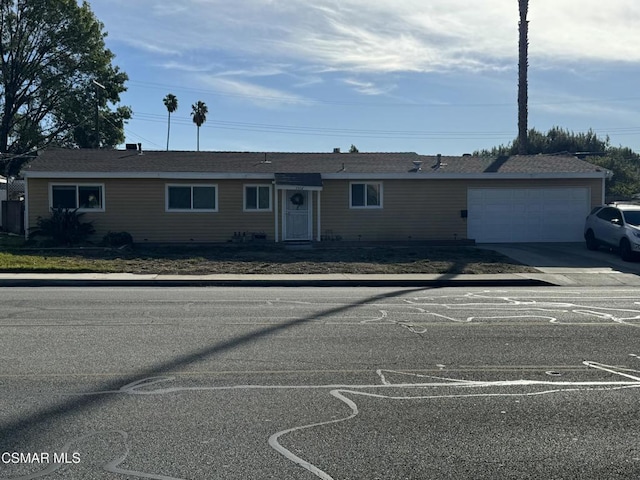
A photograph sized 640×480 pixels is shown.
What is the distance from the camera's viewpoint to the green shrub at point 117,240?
81.9 ft

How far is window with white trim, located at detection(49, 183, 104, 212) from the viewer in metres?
25.7

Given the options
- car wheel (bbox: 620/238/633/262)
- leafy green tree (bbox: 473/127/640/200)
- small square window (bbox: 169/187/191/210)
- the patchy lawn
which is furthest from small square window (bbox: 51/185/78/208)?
leafy green tree (bbox: 473/127/640/200)

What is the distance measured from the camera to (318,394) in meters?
6.54

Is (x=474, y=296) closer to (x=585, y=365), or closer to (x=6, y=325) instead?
(x=585, y=365)

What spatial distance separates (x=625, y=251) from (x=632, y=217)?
1474 mm

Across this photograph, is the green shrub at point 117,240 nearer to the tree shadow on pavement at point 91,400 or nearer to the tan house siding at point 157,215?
the tan house siding at point 157,215

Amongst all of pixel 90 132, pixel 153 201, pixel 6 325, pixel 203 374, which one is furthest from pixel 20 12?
pixel 203 374

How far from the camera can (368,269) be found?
63.4ft

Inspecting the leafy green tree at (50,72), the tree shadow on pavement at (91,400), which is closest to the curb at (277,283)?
the tree shadow on pavement at (91,400)

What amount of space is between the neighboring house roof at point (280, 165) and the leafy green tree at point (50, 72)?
20452mm

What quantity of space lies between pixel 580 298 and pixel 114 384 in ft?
35.3

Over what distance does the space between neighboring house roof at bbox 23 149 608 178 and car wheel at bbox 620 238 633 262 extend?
17.9 feet

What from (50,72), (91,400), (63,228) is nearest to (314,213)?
(63,228)

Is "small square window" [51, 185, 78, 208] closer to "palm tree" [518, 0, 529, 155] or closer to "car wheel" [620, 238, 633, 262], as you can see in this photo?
"car wheel" [620, 238, 633, 262]
